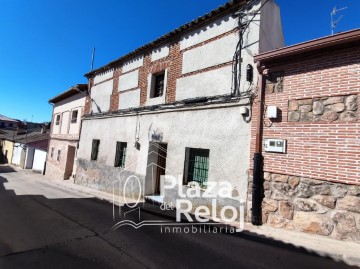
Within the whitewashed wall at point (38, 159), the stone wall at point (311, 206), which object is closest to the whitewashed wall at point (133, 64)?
the stone wall at point (311, 206)

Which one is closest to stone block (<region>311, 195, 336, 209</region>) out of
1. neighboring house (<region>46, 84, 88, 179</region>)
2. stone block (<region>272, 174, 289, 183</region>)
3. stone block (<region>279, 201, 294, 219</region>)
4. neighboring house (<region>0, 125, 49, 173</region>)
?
stone block (<region>279, 201, 294, 219</region>)

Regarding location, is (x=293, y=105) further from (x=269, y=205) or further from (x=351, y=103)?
(x=269, y=205)

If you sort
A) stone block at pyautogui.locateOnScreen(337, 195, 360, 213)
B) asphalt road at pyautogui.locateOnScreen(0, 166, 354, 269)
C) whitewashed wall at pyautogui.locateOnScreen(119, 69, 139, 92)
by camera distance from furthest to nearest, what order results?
whitewashed wall at pyautogui.locateOnScreen(119, 69, 139, 92), stone block at pyautogui.locateOnScreen(337, 195, 360, 213), asphalt road at pyautogui.locateOnScreen(0, 166, 354, 269)

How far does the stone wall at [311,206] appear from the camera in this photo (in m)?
4.43

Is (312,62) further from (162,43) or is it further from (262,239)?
(162,43)

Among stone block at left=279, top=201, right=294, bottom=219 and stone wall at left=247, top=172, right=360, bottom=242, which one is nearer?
stone wall at left=247, top=172, right=360, bottom=242

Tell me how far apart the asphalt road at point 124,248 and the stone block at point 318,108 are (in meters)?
2.76

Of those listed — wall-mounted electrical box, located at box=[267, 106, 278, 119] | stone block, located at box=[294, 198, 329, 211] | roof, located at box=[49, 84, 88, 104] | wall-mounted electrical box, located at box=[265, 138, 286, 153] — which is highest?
roof, located at box=[49, 84, 88, 104]

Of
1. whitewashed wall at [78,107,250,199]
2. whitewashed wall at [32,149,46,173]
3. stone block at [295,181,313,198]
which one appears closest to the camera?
stone block at [295,181,313,198]

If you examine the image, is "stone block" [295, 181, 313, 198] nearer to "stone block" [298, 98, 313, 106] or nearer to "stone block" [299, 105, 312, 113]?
"stone block" [299, 105, 312, 113]

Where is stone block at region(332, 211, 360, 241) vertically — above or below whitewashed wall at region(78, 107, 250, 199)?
below

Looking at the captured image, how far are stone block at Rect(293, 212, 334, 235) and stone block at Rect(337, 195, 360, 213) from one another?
1.24ft

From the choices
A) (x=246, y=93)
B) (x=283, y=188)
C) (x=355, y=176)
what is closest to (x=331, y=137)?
(x=355, y=176)

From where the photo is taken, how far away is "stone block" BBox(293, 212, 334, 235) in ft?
15.3
